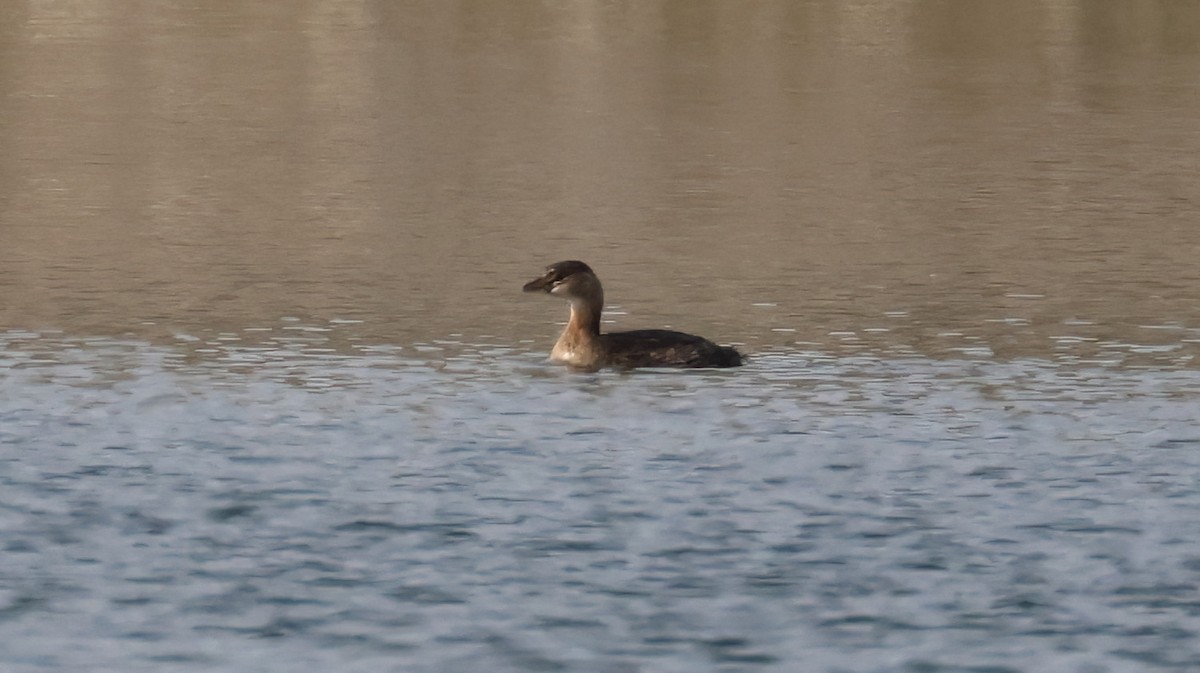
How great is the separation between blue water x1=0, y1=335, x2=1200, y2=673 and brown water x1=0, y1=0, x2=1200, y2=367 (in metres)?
2.18

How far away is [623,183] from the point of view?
101 ft

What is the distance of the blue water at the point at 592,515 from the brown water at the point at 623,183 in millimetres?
2182

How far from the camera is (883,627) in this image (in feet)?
32.6

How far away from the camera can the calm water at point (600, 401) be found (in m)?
10.1

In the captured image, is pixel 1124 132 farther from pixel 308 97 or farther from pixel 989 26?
pixel 989 26

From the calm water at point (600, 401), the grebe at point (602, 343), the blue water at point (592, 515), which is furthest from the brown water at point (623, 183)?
the blue water at point (592, 515)

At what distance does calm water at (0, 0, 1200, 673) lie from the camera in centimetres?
1009

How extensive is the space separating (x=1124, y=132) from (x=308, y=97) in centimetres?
1515

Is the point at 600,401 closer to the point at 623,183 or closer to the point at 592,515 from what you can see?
the point at 592,515

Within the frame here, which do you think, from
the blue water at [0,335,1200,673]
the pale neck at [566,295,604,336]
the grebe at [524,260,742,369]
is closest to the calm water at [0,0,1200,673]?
A: the blue water at [0,335,1200,673]

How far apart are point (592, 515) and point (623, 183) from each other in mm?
18940

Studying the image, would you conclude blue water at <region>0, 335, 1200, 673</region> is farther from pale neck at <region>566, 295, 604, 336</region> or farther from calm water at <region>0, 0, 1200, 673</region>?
pale neck at <region>566, 295, 604, 336</region>

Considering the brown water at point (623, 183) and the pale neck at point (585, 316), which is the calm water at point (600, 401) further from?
the pale neck at point (585, 316)

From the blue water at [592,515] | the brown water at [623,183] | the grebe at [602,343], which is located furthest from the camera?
the brown water at [623,183]
